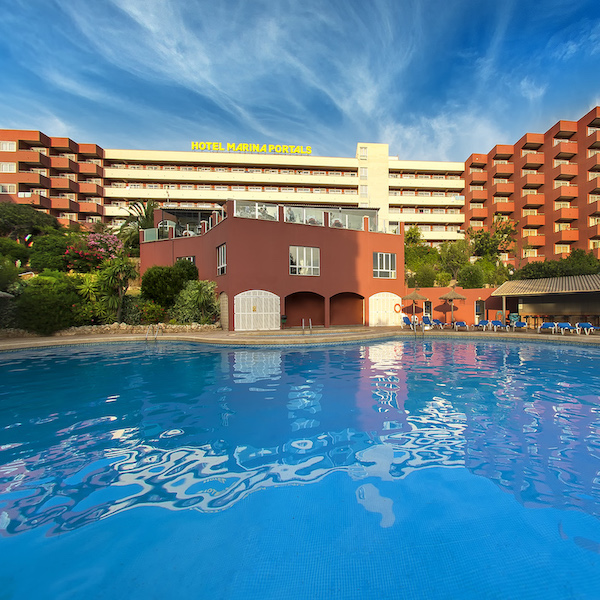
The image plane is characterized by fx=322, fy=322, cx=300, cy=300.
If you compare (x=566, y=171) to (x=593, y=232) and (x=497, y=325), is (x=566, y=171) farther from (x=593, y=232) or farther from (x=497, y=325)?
(x=497, y=325)

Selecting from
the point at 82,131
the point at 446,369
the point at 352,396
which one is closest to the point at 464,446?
the point at 352,396

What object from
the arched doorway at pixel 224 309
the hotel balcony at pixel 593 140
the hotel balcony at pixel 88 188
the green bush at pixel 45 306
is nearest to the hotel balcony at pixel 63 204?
the hotel balcony at pixel 88 188

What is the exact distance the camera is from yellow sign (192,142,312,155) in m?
44.8

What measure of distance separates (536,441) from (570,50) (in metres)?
21.8

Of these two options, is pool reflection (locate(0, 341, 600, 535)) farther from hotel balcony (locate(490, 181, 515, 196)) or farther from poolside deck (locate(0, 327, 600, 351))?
hotel balcony (locate(490, 181, 515, 196))

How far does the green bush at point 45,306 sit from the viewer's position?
16.4 meters

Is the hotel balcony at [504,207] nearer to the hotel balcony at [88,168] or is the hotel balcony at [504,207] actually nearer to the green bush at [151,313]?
the green bush at [151,313]

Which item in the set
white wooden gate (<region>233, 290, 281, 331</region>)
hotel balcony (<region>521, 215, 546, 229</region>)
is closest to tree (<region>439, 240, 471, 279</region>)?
hotel balcony (<region>521, 215, 546, 229</region>)

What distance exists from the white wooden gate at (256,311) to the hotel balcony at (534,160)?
40.7 meters

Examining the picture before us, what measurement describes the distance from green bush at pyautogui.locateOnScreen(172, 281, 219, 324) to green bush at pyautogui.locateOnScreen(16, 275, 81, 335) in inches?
214

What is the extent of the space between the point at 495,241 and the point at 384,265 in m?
20.7

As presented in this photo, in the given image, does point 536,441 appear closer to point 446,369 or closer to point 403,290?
point 446,369

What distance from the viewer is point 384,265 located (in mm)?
23797

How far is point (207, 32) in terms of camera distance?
16.1 meters
